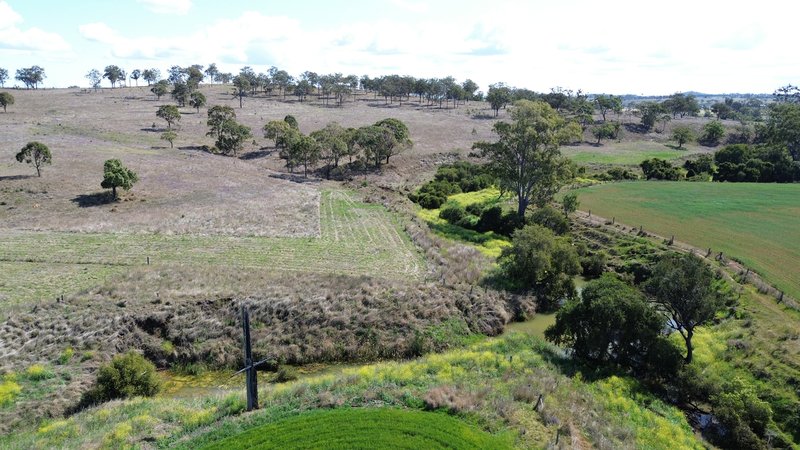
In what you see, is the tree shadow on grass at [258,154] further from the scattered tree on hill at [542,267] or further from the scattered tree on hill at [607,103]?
the scattered tree on hill at [607,103]

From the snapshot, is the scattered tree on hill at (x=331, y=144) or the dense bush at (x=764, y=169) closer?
the dense bush at (x=764, y=169)

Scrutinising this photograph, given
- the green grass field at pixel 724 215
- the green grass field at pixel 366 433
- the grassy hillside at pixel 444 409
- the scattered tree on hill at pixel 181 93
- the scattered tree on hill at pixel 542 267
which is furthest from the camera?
the scattered tree on hill at pixel 181 93

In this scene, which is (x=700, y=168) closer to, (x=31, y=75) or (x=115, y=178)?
(x=115, y=178)

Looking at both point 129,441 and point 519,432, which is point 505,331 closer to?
point 519,432

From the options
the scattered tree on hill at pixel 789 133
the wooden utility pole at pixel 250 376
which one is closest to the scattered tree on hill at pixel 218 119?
the wooden utility pole at pixel 250 376

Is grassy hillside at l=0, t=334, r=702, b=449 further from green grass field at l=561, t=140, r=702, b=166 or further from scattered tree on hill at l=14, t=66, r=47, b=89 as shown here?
scattered tree on hill at l=14, t=66, r=47, b=89

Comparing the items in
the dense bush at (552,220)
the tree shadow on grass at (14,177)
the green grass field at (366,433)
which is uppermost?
the tree shadow on grass at (14,177)

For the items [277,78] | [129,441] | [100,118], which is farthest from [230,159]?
[277,78]
